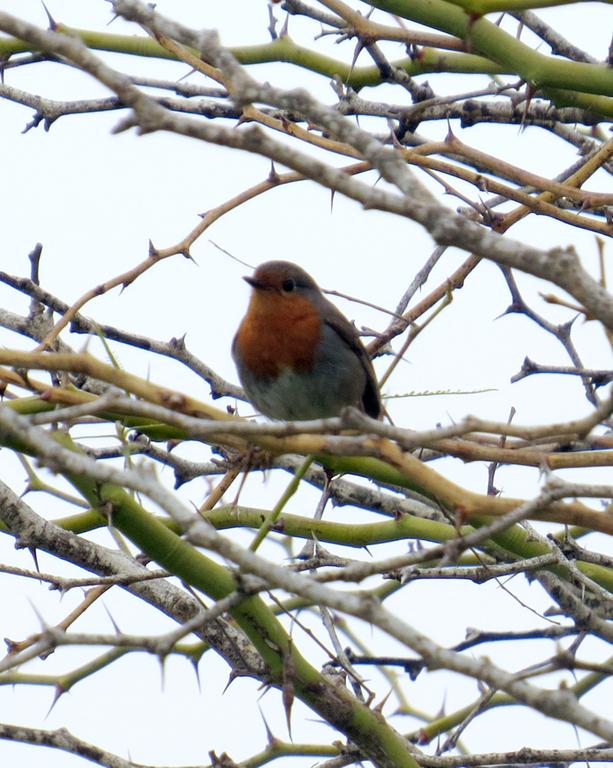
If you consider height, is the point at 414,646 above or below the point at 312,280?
below

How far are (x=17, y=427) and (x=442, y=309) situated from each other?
1.57 metres

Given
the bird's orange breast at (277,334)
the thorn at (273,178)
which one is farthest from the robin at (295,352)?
the thorn at (273,178)

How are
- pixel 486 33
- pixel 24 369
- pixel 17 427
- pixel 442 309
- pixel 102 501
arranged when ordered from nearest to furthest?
pixel 17 427 → pixel 24 369 → pixel 102 501 → pixel 442 309 → pixel 486 33

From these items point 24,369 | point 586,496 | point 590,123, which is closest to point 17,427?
point 24,369

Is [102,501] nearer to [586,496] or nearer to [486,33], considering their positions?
[586,496]

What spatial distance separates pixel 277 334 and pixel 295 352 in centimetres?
12

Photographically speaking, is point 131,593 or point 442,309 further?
point 131,593

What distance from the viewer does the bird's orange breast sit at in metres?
5.34

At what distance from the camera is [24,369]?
2.63 m

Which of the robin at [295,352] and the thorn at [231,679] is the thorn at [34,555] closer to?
the thorn at [231,679]

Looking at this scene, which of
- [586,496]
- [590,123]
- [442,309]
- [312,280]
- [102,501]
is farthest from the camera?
[312,280]

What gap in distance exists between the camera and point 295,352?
5418mm

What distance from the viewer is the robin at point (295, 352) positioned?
17.5ft

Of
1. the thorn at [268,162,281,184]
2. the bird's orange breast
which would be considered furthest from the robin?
the thorn at [268,162,281,184]
